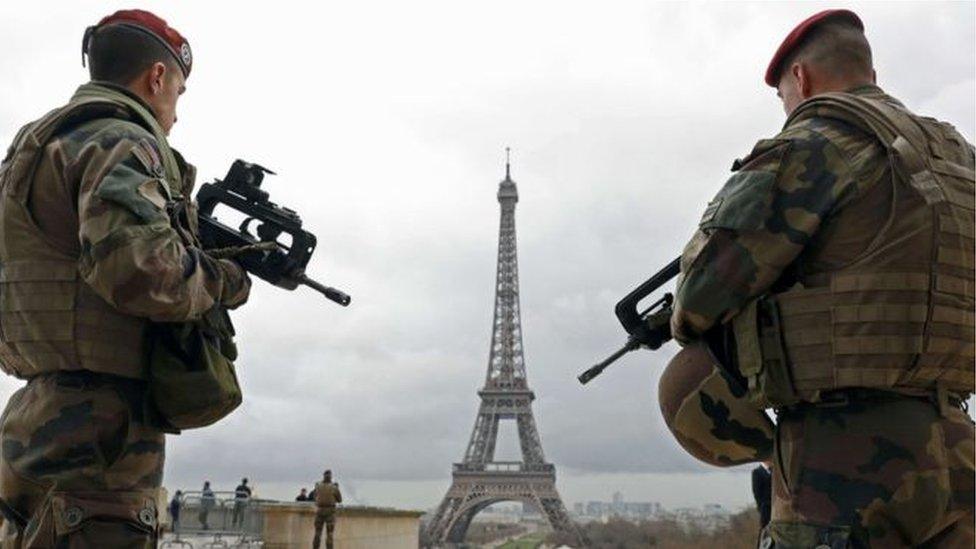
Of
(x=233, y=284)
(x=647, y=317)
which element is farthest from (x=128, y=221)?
(x=647, y=317)

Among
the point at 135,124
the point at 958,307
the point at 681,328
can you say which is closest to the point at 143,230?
the point at 135,124

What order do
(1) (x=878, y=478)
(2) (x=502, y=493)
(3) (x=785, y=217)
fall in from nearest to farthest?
1. (1) (x=878, y=478)
2. (3) (x=785, y=217)
3. (2) (x=502, y=493)

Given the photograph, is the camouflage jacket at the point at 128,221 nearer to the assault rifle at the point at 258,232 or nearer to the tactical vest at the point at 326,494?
the assault rifle at the point at 258,232

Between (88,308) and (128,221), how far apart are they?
0.40 meters

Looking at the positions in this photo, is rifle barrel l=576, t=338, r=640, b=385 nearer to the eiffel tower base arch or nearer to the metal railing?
the metal railing

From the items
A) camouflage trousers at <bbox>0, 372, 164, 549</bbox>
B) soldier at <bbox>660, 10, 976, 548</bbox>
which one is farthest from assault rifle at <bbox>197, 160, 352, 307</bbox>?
soldier at <bbox>660, 10, 976, 548</bbox>

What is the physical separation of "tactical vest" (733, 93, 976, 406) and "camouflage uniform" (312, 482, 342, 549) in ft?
46.5

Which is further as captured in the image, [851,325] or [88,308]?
[88,308]

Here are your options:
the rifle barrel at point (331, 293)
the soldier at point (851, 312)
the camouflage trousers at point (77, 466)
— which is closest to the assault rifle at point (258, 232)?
the rifle barrel at point (331, 293)

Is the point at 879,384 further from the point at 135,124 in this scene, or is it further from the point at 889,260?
the point at 135,124

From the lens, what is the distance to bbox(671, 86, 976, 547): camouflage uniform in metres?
2.95

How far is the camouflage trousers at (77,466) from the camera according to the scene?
3.39 metres

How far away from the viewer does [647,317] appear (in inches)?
158

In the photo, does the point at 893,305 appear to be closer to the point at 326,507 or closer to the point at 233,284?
the point at 233,284
